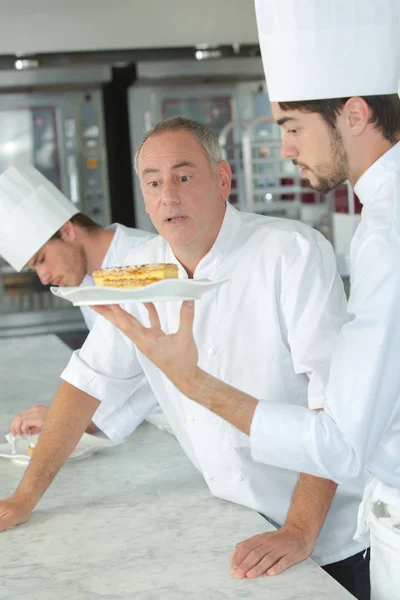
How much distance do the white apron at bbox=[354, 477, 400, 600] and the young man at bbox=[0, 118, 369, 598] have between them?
0.25 meters

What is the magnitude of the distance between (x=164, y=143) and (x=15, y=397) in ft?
3.86

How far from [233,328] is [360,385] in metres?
0.55

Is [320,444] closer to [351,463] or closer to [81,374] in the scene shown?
[351,463]

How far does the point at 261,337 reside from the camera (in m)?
1.68

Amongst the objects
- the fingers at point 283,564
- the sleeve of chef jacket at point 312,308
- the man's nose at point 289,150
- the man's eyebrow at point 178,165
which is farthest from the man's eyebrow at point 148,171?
the fingers at point 283,564

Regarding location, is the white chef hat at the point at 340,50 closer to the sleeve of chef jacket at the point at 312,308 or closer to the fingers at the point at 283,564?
the sleeve of chef jacket at the point at 312,308

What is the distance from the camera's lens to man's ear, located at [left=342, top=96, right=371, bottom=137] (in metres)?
1.27

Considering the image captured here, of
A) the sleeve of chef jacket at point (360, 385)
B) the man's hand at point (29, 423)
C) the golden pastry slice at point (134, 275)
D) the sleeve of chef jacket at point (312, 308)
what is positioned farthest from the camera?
the man's hand at point (29, 423)

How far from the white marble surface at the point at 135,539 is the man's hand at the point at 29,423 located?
0.15m

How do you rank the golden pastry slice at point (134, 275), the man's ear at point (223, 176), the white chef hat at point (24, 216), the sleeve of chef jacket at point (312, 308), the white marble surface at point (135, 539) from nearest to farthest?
the white marble surface at point (135, 539) < the golden pastry slice at point (134, 275) < the sleeve of chef jacket at point (312, 308) < the man's ear at point (223, 176) < the white chef hat at point (24, 216)

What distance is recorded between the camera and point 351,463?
121cm

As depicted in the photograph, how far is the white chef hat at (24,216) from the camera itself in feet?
8.70

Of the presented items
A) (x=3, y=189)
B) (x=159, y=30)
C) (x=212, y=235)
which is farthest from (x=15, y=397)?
(x=159, y=30)

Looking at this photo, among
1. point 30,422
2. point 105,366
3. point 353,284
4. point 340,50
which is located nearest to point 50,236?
point 30,422
